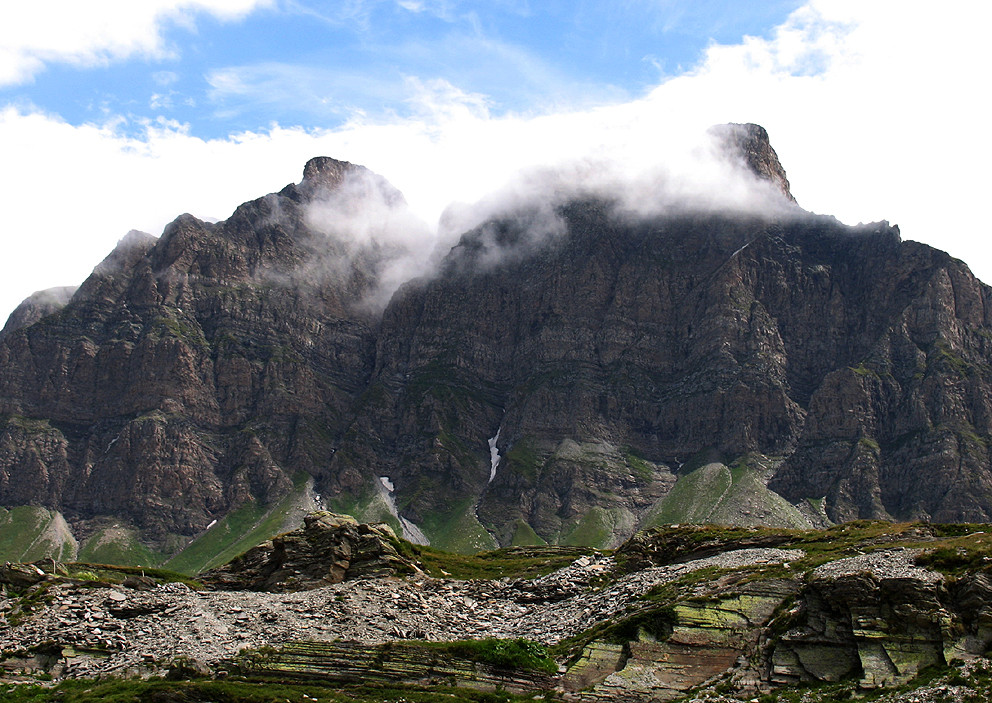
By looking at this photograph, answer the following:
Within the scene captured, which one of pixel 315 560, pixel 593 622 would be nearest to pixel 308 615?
pixel 315 560

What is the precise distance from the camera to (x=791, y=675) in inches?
2522

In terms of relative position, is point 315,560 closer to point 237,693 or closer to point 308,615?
point 308,615

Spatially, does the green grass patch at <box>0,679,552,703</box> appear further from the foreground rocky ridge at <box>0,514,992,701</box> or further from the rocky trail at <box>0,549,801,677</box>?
the rocky trail at <box>0,549,801,677</box>

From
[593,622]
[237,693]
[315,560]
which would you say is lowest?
[237,693]

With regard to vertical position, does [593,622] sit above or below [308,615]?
above

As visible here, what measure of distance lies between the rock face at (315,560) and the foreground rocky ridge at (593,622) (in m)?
0.72

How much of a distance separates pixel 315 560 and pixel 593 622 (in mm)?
30316

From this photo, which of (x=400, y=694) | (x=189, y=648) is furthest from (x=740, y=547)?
(x=189, y=648)

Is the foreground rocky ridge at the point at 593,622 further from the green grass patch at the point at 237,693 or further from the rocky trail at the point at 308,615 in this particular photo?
the green grass patch at the point at 237,693

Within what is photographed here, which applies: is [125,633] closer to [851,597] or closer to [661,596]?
[661,596]

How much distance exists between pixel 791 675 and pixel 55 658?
2094 inches

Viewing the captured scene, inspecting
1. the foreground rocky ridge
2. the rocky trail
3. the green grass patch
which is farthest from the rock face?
the green grass patch

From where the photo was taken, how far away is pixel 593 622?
84000 millimetres

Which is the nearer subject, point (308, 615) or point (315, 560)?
point (308, 615)
